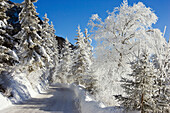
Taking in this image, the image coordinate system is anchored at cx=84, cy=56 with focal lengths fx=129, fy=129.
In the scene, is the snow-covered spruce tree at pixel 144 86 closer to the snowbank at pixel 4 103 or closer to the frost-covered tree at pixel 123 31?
the frost-covered tree at pixel 123 31

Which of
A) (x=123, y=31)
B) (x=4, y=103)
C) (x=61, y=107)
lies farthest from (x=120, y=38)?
(x=4, y=103)

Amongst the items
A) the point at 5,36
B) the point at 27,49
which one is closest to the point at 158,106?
the point at 5,36

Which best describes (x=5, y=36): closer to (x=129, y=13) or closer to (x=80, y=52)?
(x=129, y=13)

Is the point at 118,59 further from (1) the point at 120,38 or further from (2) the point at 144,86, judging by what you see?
(2) the point at 144,86

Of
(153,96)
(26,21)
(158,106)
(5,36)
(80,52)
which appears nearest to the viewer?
(158,106)

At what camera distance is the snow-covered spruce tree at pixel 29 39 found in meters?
14.6

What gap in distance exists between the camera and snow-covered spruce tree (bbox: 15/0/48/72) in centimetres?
1463

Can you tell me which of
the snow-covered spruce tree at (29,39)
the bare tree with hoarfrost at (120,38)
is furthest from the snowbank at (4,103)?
the bare tree with hoarfrost at (120,38)

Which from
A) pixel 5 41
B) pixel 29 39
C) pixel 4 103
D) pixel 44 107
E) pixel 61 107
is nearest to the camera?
pixel 4 103

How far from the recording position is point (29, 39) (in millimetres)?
14773

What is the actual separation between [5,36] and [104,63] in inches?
370

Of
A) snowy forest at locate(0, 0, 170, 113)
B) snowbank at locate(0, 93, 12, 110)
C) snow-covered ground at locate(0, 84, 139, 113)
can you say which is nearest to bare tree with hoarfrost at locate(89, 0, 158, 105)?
snowy forest at locate(0, 0, 170, 113)

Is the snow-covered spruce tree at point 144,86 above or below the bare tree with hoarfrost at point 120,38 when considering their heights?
below

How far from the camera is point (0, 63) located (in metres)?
10.4
